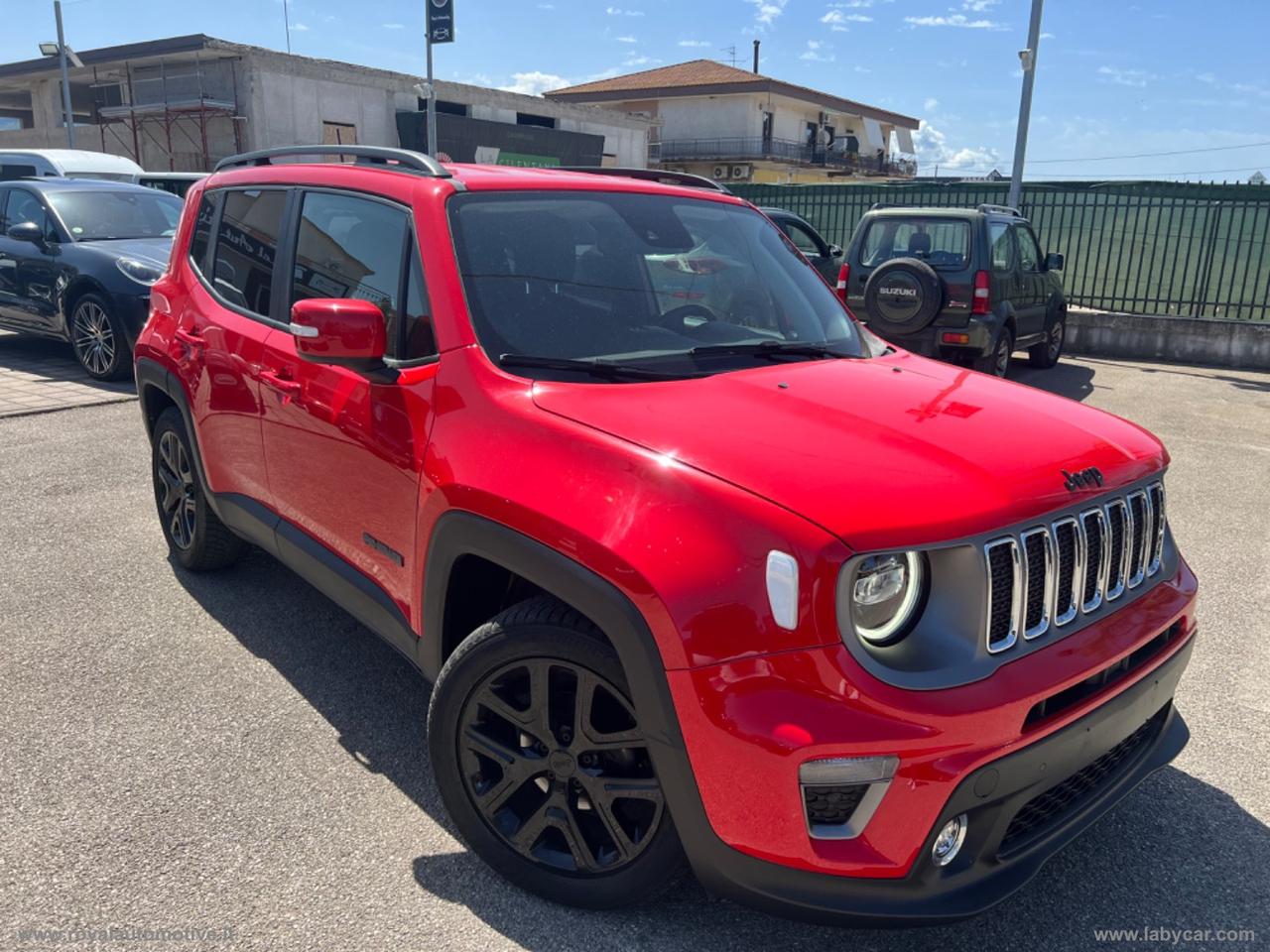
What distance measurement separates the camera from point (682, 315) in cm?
298

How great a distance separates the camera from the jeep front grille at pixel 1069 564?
80.4 inches

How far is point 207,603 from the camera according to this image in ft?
13.8

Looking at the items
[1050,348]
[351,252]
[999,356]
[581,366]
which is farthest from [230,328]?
[1050,348]

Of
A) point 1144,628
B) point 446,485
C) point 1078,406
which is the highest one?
point 1078,406

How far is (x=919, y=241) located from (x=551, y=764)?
8.33 m

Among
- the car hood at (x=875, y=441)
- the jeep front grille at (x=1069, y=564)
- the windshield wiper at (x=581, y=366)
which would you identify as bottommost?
the jeep front grille at (x=1069, y=564)

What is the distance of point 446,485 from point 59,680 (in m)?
2.02

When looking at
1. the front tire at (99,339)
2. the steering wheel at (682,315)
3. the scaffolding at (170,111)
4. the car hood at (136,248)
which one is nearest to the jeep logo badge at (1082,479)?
the steering wheel at (682,315)

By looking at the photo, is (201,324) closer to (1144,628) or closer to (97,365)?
(1144,628)

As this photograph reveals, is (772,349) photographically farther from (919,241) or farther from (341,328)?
(919,241)

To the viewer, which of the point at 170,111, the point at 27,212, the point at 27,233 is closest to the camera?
the point at 27,233

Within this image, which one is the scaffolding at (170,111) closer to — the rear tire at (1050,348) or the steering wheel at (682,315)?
the rear tire at (1050,348)

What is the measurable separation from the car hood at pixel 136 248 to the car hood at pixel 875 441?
7.94 metres

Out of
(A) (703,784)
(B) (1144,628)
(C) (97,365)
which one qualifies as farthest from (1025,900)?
(C) (97,365)
